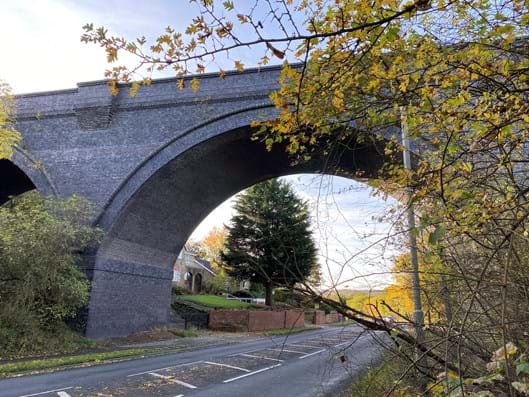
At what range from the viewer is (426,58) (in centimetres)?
332

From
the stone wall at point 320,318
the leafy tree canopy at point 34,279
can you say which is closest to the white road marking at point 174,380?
the leafy tree canopy at point 34,279

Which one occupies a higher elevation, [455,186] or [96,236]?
[96,236]

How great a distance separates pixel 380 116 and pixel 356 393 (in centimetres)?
449

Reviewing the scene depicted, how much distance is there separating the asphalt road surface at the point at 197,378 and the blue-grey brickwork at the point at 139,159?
187 inches

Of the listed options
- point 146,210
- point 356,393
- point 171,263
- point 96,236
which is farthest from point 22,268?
point 356,393

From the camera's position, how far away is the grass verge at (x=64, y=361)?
9.71 meters

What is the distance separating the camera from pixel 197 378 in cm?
927

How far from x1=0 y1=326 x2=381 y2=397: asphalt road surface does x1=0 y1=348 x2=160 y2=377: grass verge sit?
29.8 inches

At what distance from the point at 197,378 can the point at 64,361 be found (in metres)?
4.07

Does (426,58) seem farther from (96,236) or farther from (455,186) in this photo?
(96,236)

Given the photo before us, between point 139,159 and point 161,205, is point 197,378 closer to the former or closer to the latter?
point 161,205

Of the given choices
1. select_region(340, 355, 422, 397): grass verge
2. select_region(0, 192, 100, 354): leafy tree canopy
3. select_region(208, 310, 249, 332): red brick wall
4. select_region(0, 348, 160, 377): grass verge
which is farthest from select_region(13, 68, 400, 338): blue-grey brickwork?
select_region(340, 355, 422, 397): grass verge

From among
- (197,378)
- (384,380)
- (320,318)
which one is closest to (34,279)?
(197,378)

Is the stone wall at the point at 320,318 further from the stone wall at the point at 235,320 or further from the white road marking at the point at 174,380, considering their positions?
the white road marking at the point at 174,380
